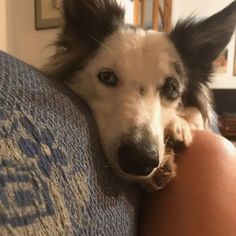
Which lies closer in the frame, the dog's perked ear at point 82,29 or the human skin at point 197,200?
the human skin at point 197,200

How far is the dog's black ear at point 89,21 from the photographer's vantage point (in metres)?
1.00

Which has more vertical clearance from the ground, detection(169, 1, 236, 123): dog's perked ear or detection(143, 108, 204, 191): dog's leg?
detection(169, 1, 236, 123): dog's perked ear

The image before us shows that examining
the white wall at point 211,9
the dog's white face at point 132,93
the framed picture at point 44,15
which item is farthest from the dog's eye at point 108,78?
the white wall at point 211,9

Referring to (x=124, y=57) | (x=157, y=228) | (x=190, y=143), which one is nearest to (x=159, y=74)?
(x=124, y=57)

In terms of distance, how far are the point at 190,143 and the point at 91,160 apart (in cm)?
37

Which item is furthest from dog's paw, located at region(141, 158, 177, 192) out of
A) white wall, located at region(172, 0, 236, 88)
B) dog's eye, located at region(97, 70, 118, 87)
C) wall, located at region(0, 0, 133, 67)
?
white wall, located at region(172, 0, 236, 88)

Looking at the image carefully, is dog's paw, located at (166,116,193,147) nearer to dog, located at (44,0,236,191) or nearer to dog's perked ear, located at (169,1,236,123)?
dog, located at (44,0,236,191)

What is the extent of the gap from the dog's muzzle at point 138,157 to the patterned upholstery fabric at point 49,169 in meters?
0.04

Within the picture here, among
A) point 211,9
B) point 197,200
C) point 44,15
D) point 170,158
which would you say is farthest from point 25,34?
point 211,9

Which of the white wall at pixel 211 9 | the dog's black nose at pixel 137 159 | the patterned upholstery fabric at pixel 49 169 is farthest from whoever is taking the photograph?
the white wall at pixel 211 9

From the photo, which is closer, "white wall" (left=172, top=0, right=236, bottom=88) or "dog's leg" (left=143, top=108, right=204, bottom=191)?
"dog's leg" (left=143, top=108, right=204, bottom=191)

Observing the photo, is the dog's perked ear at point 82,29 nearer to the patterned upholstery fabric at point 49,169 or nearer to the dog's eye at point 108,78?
the dog's eye at point 108,78

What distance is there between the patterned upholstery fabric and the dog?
0.30 feet

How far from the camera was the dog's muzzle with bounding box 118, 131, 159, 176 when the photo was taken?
25.0 inches
